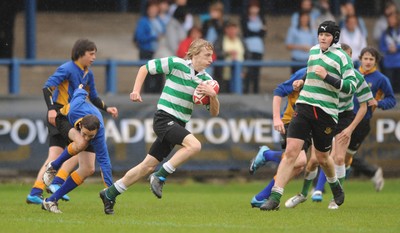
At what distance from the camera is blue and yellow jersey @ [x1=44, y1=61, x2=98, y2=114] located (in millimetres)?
13648

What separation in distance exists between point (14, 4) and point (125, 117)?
17.7 ft

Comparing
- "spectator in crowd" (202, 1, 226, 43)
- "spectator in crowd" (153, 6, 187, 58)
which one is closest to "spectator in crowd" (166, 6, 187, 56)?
"spectator in crowd" (153, 6, 187, 58)

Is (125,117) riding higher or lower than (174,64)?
lower

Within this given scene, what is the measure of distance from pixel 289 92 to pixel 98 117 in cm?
236

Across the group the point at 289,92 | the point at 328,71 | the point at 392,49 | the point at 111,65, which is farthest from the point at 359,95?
the point at 392,49

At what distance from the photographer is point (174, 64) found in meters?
12.4

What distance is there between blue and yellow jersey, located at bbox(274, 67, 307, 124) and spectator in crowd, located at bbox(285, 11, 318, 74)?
7.48 metres

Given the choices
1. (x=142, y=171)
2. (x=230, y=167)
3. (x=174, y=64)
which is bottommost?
(x=230, y=167)

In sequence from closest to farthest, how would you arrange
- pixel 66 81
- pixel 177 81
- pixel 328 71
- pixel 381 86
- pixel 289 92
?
pixel 177 81 < pixel 328 71 < pixel 289 92 < pixel 66 81 < pixel 381 86

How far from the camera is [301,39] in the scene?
71.2ft

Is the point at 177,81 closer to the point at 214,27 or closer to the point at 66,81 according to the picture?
the point at 66,81

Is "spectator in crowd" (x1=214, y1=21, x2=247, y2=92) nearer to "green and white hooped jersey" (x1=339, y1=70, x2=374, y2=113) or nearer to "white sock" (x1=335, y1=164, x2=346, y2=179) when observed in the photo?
"white sock" (x1=335, y1=164, x2=346, y2=179)

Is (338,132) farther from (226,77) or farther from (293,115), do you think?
(226,77)

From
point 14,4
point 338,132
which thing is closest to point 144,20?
point 14,4
